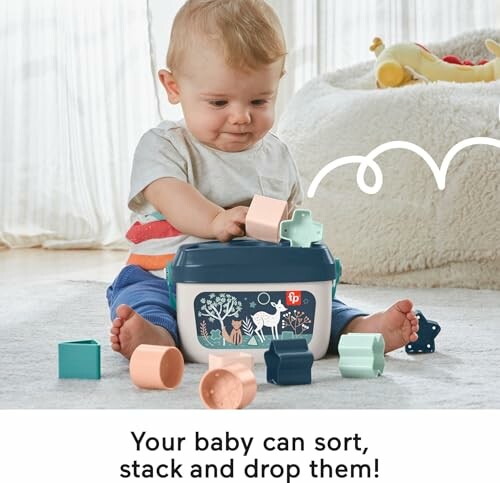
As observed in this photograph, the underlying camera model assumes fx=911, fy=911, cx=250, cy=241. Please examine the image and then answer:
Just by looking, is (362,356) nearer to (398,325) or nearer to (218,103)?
(398,325)

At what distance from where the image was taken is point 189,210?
1.19 meters

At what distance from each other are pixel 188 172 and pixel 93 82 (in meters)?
1.74

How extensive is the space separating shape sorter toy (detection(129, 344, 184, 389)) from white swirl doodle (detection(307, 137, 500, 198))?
1.03 metres

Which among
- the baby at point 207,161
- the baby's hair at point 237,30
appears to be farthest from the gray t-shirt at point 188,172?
the baby's hair at point 237,30

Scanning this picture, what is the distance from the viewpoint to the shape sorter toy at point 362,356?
1.02 metres

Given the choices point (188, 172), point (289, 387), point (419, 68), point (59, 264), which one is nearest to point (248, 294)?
point (289, 387)

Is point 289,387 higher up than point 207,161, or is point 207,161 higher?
point 207,161

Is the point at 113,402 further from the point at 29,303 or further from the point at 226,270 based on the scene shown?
the point at 29,303

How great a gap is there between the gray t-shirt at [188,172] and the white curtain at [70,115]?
1.61 meters

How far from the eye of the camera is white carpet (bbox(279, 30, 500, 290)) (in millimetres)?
1834

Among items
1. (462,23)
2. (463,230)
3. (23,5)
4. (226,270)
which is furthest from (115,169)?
(226,270)

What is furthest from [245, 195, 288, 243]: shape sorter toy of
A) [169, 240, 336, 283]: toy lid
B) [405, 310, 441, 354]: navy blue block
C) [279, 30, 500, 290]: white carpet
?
[279, 30, 500, 290]: white carpet

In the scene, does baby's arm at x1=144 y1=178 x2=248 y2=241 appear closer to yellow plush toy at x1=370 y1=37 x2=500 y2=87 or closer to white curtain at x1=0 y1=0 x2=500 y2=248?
yellow plush toy at x1=370 y1=37 x2=500 y2=87

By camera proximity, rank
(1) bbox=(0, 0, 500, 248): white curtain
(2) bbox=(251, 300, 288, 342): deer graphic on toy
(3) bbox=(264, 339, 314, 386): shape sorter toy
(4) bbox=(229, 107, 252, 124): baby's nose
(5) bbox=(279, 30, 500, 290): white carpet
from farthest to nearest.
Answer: (1) bbox=(0, 0, 500, 248): white curtain
(5) bbox=(279, 30, 500, 290): white carpet
(4) bbox=(229, 107, 252, 124): baby's nose
(2) bbox=(251, 300, 288, 342): deer graphic on toy
(3) bbox=(264, 339, 314, 386): shape sorter toy
